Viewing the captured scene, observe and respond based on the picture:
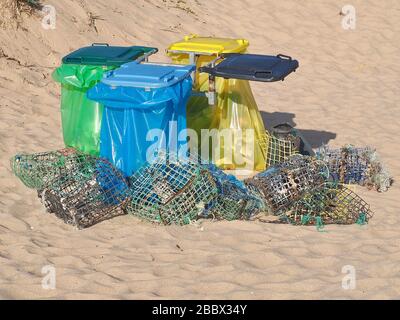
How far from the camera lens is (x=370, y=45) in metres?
11.2

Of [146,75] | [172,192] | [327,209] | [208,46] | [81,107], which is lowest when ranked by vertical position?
[327,209]

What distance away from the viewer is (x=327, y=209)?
5672 mm

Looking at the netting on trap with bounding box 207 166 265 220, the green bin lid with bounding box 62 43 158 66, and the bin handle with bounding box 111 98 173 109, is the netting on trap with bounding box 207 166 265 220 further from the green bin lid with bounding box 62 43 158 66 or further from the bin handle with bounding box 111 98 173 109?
the green bin lid with bounding box 62 43 158 66

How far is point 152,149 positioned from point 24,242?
4.03 feet

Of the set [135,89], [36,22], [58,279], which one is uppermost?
[36,22]

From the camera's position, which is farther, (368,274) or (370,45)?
(370,45)

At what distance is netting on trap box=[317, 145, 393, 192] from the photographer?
635 cm

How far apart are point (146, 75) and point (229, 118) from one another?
111 centimetres

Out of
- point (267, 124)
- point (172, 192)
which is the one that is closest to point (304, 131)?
point (267, 124)

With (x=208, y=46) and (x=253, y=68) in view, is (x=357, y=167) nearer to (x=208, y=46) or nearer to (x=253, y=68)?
(x=253, y=68)

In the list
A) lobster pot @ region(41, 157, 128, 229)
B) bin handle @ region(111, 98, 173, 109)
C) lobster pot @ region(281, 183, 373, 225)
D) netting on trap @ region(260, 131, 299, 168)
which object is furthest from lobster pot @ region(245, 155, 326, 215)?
lobster pot @ region(41, 157, 128, 229)

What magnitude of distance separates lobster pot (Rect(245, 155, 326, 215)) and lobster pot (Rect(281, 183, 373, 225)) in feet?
0.19

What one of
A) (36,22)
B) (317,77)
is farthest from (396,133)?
(36,22)

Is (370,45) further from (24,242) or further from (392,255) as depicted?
(24,242)
